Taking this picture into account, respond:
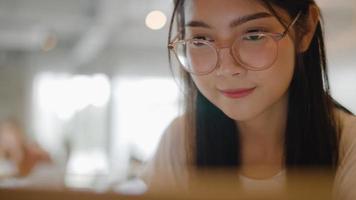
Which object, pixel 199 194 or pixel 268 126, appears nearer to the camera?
pixel 199 194

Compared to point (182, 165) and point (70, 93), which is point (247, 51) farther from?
point (70, 93)

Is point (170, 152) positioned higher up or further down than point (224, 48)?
further down

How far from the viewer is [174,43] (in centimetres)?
49

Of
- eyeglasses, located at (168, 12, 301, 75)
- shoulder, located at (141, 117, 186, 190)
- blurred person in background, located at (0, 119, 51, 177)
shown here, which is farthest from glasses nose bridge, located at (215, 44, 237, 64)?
blurred person in background, located at (0, 119, 51, 177)

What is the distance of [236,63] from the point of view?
0.43 metres

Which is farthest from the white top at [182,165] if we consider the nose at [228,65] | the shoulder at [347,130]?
the nose at [228,65]

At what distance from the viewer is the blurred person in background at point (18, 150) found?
16.7 inches

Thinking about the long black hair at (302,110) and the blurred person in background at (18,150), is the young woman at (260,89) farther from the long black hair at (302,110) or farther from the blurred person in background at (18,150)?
the blurred person in background at (18,150)

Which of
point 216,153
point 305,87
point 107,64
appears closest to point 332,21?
point 305,87

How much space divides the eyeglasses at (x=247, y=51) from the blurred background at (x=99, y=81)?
0.06m

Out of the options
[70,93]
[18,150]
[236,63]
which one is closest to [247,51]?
[236,63]

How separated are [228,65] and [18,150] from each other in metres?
0.24

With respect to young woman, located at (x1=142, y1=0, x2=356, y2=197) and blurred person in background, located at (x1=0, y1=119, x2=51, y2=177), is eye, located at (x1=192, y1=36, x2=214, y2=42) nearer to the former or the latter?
young woman, located at (x1=142, y1=0, x2=356, y2=197)

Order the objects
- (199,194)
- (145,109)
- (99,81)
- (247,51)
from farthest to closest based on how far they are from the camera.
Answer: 1. (99,81)
2. (145,109)
3. (247,51)
4. (199,194)
